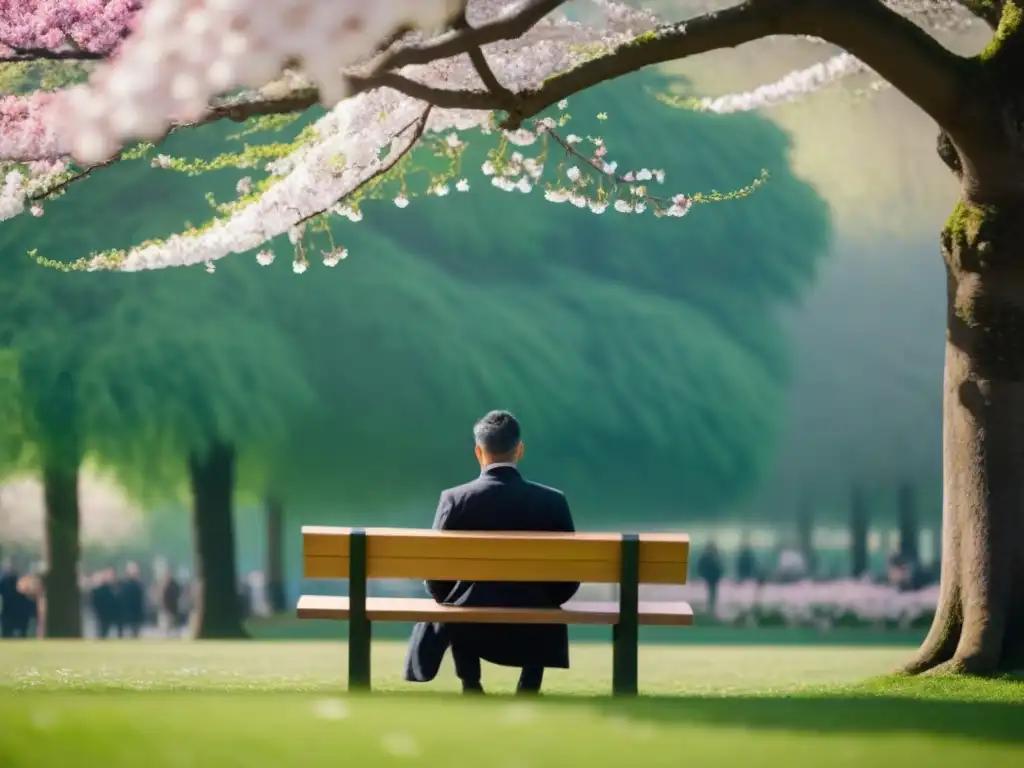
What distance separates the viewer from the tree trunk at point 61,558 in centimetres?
1530

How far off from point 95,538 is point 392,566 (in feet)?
32.7

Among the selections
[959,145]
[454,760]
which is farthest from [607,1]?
[454,760]

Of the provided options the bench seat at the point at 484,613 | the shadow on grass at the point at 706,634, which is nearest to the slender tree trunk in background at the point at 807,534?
the shadow on grass at the point at 706,634

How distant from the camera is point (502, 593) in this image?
20.6ft

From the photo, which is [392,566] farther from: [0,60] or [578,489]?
[578,489]

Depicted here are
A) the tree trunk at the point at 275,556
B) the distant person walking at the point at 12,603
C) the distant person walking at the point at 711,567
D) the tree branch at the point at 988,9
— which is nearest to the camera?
the tree branch at the point at 988,9

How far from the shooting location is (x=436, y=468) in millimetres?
16172

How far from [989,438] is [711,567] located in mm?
8908

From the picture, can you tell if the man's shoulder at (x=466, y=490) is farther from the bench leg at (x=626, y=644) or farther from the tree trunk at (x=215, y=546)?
the tree trunk at (x=215, y=546)

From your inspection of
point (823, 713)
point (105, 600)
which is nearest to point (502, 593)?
point (823, 713)

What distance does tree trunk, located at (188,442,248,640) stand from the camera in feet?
49.9

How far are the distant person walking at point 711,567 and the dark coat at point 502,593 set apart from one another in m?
9.92

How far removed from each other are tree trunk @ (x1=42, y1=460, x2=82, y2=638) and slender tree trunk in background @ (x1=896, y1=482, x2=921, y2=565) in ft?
26.4

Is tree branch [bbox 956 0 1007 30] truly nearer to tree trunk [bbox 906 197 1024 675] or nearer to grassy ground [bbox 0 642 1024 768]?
tree trunk [bbox 906 197 1024 675]
